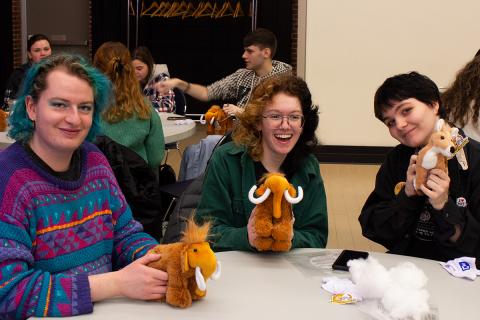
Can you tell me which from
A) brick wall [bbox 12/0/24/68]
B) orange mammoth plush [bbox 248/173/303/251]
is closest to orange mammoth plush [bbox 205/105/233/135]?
orange mammoth plush [bbox 248/173/303/251]

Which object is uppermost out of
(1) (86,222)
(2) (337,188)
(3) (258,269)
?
(1) (86,222)

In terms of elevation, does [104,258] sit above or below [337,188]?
above

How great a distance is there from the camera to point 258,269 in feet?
6.81

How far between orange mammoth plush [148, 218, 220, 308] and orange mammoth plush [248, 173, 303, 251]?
13.3 inches

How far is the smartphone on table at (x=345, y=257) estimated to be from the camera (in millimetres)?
2090

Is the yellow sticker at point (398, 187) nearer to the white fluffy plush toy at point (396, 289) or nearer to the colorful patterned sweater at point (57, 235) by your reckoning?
the white fluffy plush toy at point (396, 289)

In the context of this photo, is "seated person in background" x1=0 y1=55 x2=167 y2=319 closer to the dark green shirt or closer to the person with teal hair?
the person with teal hair

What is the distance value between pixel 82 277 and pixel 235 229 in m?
0.74

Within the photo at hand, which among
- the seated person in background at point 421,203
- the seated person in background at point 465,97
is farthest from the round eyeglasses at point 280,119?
the seated person in background at point 465,97

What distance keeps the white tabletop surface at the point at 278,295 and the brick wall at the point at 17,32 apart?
930 cm

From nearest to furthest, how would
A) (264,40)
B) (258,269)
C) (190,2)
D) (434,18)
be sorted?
1. (258,269)
2. (264,40)
3. (434,18)
4. (190,2)

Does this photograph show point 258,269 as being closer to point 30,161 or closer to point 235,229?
point 235,229

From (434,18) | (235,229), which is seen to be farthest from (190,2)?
(235,229)

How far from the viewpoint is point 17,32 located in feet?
35.2
